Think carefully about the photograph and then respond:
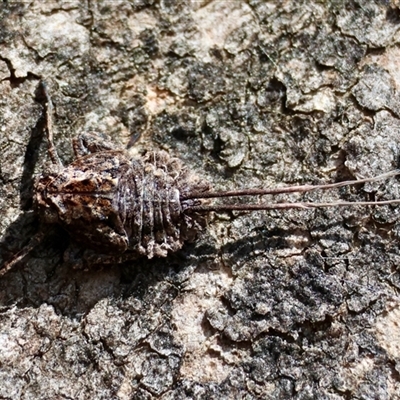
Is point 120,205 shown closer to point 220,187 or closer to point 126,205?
point 126,205

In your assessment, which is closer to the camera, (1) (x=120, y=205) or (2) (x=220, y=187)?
(1) (x=120, y=205)

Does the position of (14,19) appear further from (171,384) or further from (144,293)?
(171,384)

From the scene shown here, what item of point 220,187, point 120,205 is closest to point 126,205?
point 120,205

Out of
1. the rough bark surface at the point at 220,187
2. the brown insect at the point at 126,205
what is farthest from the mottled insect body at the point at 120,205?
the rough bark surface at the point at 220,187

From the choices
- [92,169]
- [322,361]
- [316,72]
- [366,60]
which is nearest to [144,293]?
[92,169]

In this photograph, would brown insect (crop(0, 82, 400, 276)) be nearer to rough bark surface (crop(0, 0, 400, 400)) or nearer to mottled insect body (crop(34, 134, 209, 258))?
mottled insect body (crop(34, 134, 209, 258))

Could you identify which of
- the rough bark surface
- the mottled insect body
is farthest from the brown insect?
the rough bark surface

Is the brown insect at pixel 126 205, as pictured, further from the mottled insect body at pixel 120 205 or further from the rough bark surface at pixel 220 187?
the rough bark surface at pixel 220 187
